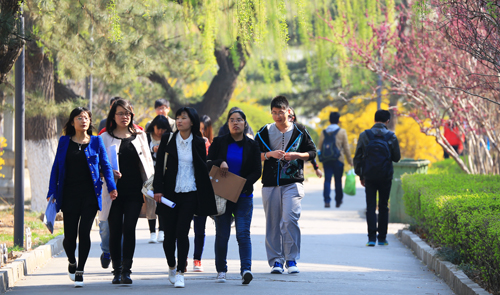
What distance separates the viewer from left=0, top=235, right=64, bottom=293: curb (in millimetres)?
6594

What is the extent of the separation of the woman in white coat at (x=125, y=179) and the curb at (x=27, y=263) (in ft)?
3.31

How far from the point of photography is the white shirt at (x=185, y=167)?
21.2 feet

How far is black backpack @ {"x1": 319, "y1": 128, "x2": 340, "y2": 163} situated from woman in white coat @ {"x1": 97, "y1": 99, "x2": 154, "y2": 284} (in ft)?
26.8

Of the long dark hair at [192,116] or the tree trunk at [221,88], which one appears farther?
the tree trunk at [221,88]

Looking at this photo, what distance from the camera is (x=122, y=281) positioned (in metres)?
6.55

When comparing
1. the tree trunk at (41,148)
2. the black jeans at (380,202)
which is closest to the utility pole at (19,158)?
the tree trunk at (41,148)

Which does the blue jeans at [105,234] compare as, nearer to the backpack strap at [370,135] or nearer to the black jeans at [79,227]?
the black jeans at [79,227]

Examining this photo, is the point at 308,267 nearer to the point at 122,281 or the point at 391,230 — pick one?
the point at 122,281

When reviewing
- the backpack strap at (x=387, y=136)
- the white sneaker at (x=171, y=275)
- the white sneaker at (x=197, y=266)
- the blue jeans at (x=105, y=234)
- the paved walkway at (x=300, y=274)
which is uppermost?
the backpack strap at (x=387, y=136)

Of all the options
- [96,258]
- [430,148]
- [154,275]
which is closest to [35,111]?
[96,258]

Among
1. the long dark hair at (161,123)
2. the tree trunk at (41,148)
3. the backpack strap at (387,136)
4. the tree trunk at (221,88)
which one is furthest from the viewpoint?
the tree trunk at (221,88)

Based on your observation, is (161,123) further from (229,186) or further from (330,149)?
(330,149)

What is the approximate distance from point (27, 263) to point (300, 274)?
2.94 metres

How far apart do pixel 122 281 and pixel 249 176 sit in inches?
61.7
